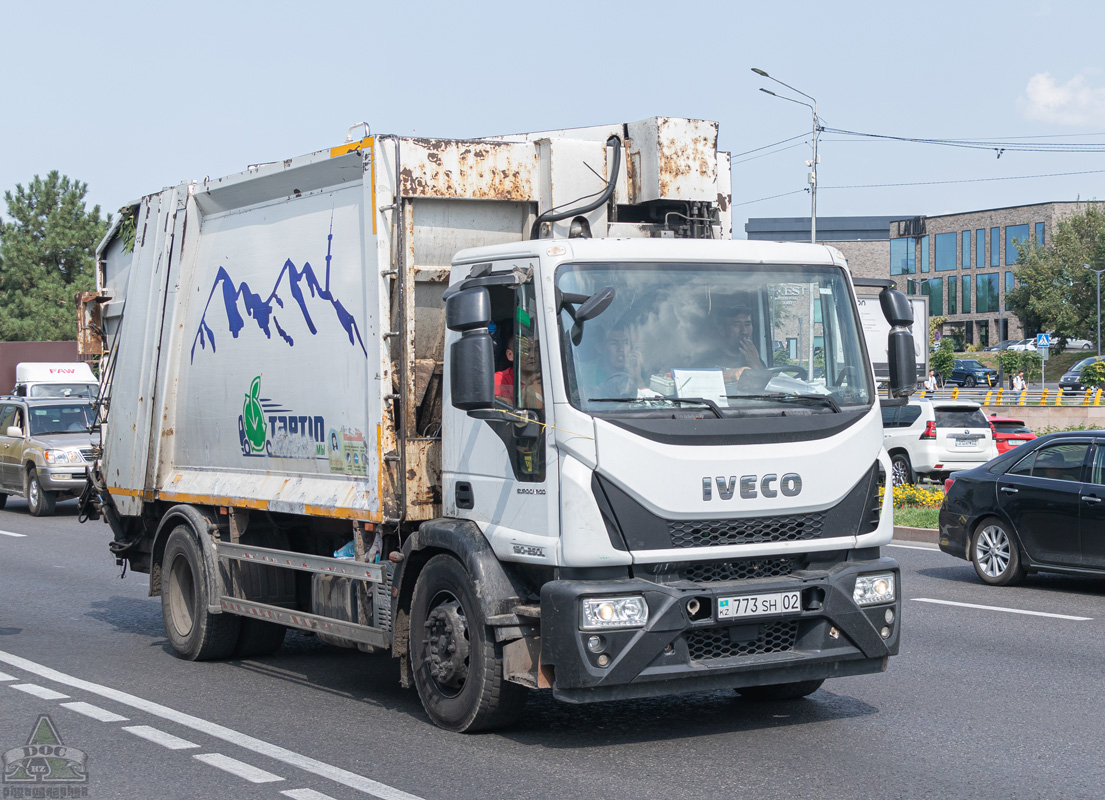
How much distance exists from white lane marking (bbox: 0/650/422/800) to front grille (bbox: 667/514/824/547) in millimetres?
1716

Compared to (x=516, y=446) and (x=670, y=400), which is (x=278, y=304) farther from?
(x=670, y=400)

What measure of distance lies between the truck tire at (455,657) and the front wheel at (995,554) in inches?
284

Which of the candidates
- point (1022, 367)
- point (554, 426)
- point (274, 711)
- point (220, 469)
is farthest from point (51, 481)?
point (1022, 367)

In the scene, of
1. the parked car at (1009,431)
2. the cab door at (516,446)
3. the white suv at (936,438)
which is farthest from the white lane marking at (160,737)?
the parked car at (1009,431)

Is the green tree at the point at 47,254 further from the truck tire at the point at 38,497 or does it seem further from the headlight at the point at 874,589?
the headlight at the point at 874,589

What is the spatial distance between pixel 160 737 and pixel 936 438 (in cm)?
1950

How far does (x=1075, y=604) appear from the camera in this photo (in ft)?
37.6

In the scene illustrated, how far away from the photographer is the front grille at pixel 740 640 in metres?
6.32

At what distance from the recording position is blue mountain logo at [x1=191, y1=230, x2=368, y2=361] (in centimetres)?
778

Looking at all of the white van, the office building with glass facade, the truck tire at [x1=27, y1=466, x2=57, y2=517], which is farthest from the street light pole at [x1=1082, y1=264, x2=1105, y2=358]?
the truck tire at [x1=27, y1=466, x2=57, y2=517]

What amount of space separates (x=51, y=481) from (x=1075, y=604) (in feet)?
53.5

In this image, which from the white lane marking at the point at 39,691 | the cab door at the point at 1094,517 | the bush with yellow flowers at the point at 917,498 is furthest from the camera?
the bush with yellow flowers at the point at 917,498

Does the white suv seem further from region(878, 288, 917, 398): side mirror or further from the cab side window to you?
region(878, 288, 917, 398): side mirror

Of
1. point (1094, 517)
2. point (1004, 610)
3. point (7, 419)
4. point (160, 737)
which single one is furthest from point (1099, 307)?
point (160, 737)
